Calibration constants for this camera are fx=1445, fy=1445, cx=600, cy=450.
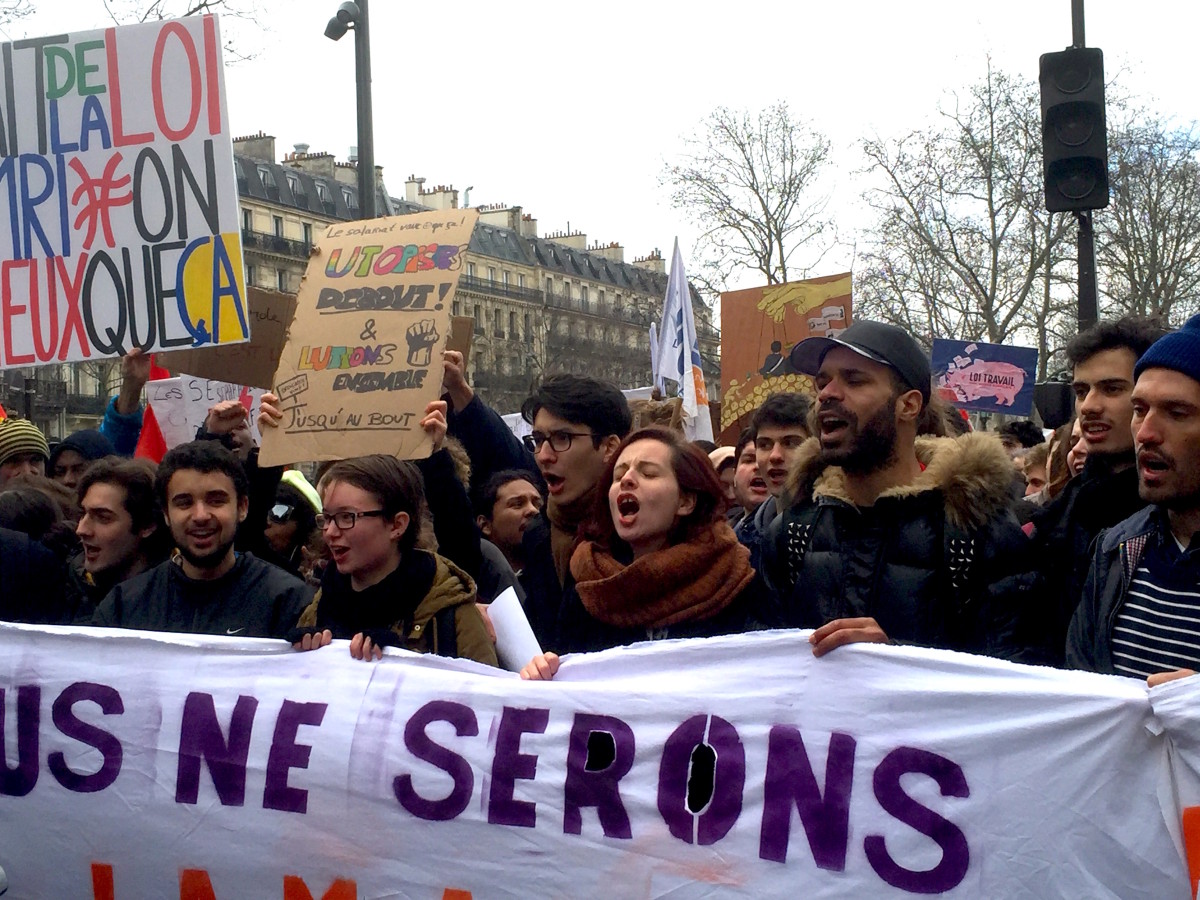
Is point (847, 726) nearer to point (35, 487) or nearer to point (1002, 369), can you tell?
point (35, 487)

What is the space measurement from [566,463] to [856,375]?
103 cm

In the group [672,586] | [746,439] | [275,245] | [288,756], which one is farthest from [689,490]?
[275,245]

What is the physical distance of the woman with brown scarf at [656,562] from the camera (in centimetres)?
336

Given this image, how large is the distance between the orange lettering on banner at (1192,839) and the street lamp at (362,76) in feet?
23.6

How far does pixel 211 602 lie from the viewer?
3.93 metres

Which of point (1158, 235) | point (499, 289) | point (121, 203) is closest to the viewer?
point (121, 203)

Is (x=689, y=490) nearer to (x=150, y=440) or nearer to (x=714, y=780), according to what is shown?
(x=714, y=780)

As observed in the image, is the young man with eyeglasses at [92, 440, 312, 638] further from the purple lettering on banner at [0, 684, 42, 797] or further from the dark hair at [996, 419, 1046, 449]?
the dark hair at [996, 419, 1046, 449]

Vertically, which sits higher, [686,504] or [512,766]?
[686,504]

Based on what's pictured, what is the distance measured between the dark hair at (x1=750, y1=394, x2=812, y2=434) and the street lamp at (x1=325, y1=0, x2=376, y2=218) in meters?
4.74

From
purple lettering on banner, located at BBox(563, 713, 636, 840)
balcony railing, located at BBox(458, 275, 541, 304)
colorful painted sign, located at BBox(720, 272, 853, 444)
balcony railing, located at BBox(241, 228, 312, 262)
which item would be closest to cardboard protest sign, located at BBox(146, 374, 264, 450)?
colorful painted sign, located at BBox(720, 272, 853, 444)

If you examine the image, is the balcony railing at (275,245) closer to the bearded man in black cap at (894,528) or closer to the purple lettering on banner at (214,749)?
the purple lettering on banner at (214,749)

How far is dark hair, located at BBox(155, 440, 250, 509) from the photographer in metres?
4.02

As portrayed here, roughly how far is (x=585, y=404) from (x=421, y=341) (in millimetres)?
540
